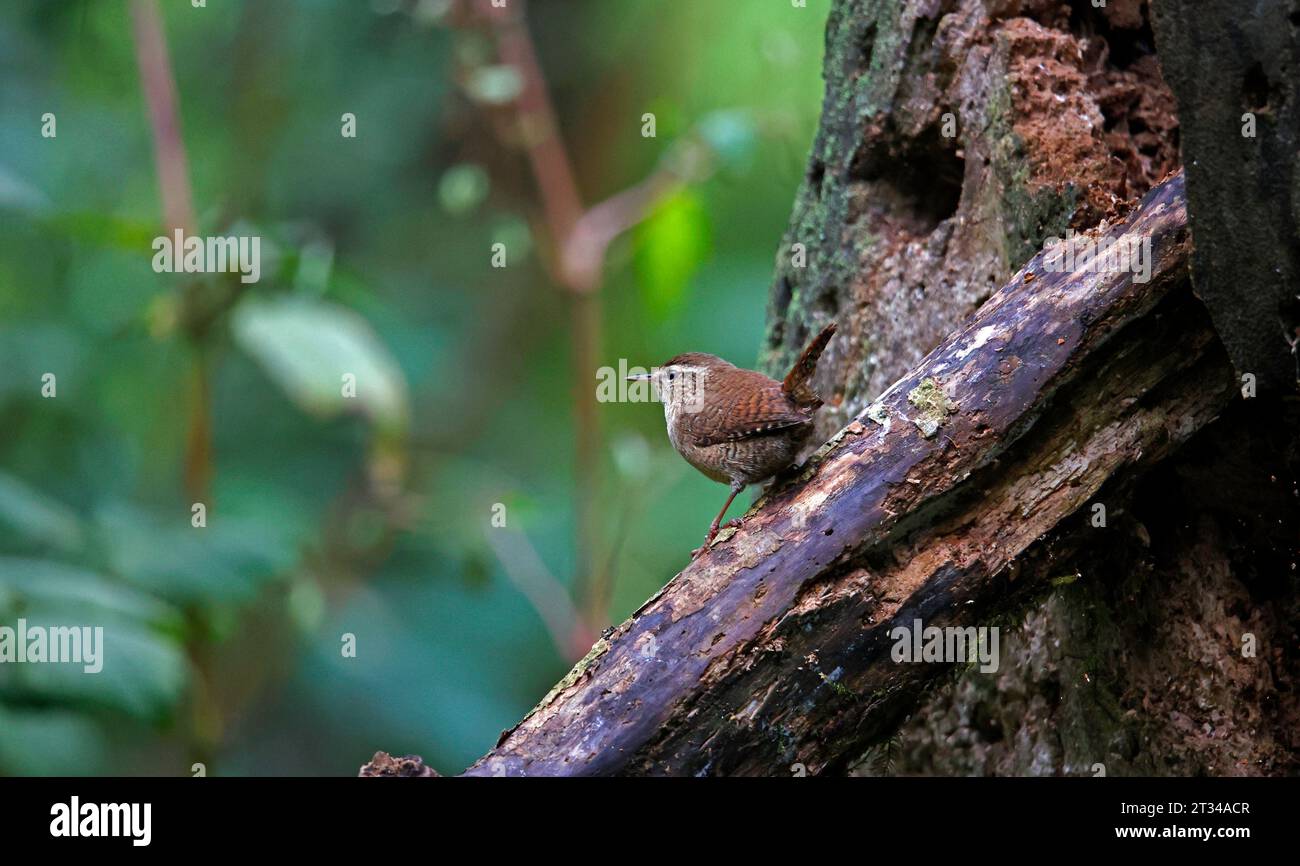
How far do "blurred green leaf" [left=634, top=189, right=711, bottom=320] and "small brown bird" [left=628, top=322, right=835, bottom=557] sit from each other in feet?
5.11

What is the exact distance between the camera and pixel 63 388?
6.09 meters

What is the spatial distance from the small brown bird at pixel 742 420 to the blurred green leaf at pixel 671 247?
156 cm

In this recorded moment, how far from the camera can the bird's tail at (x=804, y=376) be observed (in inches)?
114

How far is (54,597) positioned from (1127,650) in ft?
10.7

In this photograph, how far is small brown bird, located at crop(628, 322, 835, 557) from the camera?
290cm

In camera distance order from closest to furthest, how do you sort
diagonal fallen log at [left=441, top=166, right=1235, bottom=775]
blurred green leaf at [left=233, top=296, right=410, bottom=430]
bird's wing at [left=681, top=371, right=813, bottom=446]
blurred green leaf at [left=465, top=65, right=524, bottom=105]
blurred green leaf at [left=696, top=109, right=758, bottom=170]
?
diagonal fallen log at [left=441, top=166, right=1235, bottom=775], bird's wing at [left=681, top=371, right=813, bottom=446], blurred green leaf at [left=233, top=296, right=410, bottom=430], blurred green leaf at [left=696, top=109, right=758, bottom=170], blurred green leaf at [left=465, top=65, right=524, bottom=105]

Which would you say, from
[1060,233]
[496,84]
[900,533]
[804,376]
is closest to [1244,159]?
[1060,233]

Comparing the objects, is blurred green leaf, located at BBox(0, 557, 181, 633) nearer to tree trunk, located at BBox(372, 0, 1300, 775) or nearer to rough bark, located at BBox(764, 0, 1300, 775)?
tree trunk, located at BBox(372, 0, 1300, 775)

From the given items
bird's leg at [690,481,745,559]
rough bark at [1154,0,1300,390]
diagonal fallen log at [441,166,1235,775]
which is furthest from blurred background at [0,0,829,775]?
rough bark at [1154,0,1300,390]

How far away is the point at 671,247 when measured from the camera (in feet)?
15.8

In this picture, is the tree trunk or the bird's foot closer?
the tree trunk

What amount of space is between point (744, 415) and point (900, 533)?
54cm
